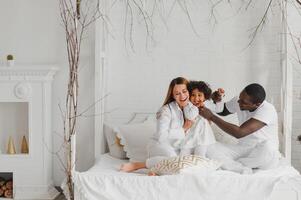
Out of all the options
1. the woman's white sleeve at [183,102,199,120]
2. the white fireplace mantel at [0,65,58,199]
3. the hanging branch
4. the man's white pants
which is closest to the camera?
the man's white pants

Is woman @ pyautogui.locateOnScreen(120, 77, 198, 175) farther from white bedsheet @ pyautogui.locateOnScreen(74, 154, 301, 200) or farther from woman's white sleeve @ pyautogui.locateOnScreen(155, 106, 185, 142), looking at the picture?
white bedsheet @ pyautogui.locateOnScreen(74, 154, 301, 200)

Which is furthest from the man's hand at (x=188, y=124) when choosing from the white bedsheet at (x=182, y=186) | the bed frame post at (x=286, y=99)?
the bed frame post at (x=286, y=99)

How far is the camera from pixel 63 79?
4.68m

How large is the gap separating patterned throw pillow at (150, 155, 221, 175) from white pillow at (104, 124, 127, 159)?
0.83m

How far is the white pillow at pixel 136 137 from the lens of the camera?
414 centimetres

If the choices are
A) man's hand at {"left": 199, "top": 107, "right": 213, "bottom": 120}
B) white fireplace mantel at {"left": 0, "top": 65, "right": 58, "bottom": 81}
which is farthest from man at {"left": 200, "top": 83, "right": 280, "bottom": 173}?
white fireplace mantel at {"left": 0, "top": 65, "right": 58, "bottom": 81}

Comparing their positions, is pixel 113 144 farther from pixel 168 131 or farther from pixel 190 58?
pixel 190 58

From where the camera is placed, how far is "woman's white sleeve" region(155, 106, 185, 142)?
3.79 meters

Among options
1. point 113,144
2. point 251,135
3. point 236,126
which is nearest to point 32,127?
point 113,144

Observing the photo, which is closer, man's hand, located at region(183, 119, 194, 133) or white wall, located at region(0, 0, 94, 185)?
man's hand, located at region(183, 119, 194, 133)

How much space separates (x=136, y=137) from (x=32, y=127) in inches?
36.5

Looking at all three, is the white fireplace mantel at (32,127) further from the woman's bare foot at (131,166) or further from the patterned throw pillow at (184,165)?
the patterned throw pillow at (184,165)

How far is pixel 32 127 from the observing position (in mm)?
4426

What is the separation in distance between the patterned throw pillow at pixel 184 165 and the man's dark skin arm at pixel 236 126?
38 cm
